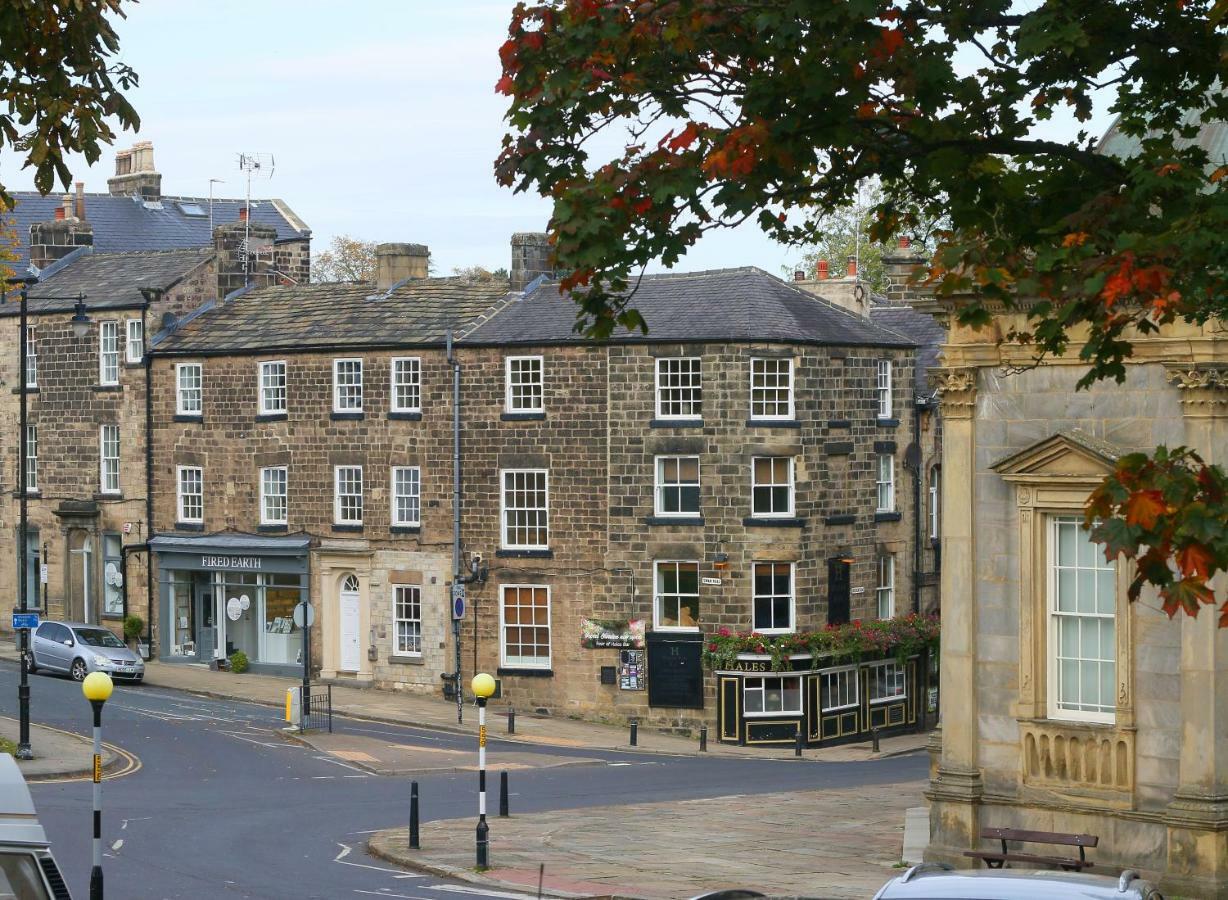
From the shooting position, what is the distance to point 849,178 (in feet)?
45.3

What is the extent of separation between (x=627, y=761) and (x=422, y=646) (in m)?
9.52

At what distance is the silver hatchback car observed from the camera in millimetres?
46844

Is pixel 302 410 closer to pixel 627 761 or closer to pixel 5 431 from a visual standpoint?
pixel 5 431

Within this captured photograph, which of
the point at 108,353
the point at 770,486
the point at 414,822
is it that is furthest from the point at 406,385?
the point at 414,822

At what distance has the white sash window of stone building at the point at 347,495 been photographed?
160ft

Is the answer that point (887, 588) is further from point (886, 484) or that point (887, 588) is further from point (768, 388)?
point (768, 388)

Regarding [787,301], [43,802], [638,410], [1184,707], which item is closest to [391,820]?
[43,802]

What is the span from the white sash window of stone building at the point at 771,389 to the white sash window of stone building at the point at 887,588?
5.47 meters

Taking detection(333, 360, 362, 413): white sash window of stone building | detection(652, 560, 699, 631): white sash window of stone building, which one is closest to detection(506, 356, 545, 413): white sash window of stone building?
detection(333, 360, 362, 413): white sash window of stone building

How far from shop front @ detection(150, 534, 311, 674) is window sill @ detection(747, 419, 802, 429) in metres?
12.5

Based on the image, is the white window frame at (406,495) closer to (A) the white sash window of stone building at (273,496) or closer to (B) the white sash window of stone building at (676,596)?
(A) the white sash window of stone building at (273,496)

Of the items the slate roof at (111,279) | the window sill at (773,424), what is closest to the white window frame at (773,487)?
the window sill at (773,424)

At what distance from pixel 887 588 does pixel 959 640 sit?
982 inches

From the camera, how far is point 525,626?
4612 centimetres
